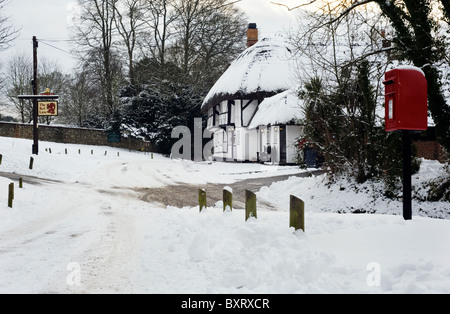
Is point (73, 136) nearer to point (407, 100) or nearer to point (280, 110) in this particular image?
point (280, 110)

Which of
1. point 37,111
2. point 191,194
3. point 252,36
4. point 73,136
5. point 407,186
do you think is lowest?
point 191,194

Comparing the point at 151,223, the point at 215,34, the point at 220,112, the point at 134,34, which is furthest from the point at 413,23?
the point at 134,34

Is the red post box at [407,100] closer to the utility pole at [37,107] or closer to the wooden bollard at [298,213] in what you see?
the wooden bollard at [298,213]

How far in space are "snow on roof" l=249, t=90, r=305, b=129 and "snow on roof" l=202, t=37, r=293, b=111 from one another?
2294 millimetres

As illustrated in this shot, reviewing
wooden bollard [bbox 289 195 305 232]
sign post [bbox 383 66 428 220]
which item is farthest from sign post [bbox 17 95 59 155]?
sign post [bbox 383 66 428 220]

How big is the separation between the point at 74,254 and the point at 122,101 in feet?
136

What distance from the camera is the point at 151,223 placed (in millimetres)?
9453

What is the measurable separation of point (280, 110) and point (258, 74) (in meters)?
7.29

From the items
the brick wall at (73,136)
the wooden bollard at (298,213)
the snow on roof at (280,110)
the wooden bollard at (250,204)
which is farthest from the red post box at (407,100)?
the brick wall at (73,136)

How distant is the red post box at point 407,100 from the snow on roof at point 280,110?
18.3 m

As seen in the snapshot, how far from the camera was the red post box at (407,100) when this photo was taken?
661cm

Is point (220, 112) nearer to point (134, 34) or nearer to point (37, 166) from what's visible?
point (134, 34)

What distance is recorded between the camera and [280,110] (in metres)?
27.4

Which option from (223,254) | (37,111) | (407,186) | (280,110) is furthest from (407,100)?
(37,111)
